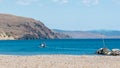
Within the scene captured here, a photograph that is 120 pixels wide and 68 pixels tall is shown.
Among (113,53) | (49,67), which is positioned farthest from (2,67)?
(113,53)

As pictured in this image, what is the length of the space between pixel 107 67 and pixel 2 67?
921cm

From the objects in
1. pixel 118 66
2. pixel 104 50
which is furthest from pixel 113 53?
pixel 118 66

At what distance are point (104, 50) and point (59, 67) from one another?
113 ft

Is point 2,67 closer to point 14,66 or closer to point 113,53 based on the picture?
point 14,66

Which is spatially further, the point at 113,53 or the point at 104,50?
the point at 104,50

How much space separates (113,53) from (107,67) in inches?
1148

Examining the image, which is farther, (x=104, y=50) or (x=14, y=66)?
(x=104, y=50)

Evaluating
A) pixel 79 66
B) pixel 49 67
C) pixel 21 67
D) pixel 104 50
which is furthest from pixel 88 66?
pixel 104 50

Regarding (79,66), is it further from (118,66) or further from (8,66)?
(8,66)

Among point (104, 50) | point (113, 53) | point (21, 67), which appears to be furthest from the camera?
point (104, 50)

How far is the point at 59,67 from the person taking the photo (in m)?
36.2

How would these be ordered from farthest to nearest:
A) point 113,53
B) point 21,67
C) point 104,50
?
point 104,50
point 113,53
point 21,67

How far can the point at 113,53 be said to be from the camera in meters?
65.1

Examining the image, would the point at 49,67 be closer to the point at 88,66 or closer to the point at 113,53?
the point at 88,66
